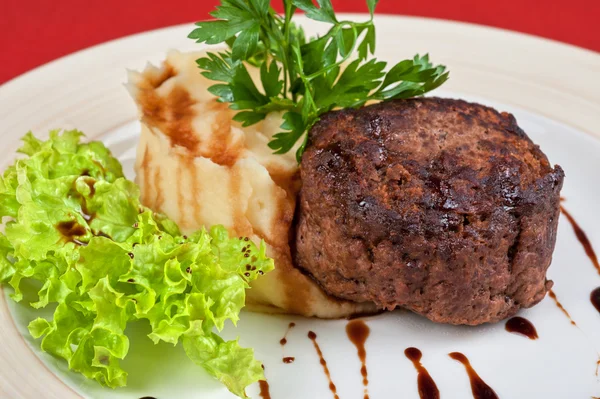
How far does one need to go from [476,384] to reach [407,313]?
1.76ft

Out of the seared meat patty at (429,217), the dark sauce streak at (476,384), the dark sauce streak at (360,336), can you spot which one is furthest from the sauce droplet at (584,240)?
the dark sauce streak at (360,336)

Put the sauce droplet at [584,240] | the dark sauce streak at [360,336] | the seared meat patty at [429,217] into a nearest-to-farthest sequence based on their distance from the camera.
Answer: the seared meat patty at [429,217] < the dark sauce streak at [360,336] < the sauce droplet at [584,240]

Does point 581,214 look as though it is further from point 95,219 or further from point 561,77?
point 95,219

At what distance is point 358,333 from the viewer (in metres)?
3.47

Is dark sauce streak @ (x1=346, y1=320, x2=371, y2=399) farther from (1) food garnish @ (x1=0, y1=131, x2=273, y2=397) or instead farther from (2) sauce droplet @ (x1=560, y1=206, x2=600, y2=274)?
(2) sauce droplet @ (x1=560, y1=206, x2=600, y2=274)

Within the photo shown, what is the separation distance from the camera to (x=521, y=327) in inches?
136

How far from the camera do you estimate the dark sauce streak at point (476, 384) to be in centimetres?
310

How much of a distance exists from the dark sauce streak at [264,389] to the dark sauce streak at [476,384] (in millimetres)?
883

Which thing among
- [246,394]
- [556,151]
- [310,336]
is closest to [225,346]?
[246,394]

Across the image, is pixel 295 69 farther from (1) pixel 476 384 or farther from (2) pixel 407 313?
(1) pixel 476 384

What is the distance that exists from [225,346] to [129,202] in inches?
40.0

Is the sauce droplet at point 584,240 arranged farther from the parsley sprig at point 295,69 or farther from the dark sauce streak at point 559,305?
the parsley sprig at point 295,69

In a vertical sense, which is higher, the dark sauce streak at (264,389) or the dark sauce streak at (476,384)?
the dark sauce streak at (476,384)

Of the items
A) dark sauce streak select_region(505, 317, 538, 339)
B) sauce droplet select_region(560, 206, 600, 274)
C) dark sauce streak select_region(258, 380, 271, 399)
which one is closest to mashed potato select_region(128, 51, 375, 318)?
dark sauce streak select_region(258, 380, 271, 399)
